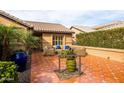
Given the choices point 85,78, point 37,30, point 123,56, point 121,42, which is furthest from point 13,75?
point 37,30

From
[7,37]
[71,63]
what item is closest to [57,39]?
[7,37]

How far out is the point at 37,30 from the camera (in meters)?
19.0

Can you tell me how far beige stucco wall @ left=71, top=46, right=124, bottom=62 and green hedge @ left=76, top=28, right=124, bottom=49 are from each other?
2.01 ft

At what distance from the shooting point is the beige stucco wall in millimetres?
12461

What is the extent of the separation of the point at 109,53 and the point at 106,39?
194 centimetres

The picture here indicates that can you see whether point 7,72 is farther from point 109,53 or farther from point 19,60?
point 109,53

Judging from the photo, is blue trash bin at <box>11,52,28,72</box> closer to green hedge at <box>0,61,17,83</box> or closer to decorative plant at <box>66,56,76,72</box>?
decorative plant at <box>66,56,76,72</box>

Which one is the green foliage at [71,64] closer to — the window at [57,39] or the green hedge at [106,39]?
the green hedge at [106,39]

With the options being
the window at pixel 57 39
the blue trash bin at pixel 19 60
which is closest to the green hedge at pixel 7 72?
the blue trash bin at pixel 19 60

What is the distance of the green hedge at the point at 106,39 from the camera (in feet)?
44.0

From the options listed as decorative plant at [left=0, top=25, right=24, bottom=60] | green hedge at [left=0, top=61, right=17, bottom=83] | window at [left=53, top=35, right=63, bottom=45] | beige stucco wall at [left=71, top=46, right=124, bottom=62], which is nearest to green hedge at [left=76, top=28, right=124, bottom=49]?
beige stucco wall at [left=71, top=46, right=124, bottom=62]

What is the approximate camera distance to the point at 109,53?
543 inches

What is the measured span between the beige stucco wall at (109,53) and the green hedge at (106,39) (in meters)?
0.61
